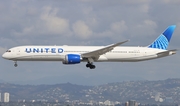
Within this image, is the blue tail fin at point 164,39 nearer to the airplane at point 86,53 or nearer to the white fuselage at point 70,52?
the airplane at point 86,53

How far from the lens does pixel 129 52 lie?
89688 mm

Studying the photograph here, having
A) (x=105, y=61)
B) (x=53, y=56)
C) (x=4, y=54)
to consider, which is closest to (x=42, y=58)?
(x=53, y=56)

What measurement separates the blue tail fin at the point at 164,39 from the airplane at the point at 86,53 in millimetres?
581

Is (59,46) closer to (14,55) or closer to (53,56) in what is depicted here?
(53,56)

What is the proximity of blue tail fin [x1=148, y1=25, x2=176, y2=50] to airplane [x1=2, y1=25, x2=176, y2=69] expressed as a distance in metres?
0.58

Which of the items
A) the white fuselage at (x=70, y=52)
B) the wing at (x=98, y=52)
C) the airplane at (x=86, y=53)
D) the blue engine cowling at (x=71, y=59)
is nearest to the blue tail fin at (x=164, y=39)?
the airplane at (x=86, y=53)

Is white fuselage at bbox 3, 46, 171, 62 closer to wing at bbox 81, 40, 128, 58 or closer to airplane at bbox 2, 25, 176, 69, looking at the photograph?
airplane at bbox 2, 25, 176, 69

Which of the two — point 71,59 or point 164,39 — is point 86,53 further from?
point 164,39

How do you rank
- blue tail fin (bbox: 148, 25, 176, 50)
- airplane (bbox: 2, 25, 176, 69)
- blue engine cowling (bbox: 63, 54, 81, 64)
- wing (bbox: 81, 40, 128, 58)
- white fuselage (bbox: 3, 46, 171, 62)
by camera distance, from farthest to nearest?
blue tail fin (bbox: 148, 25, 176, 50)
wing (bbox: 81, 40, 128, 58)
blue engine cowling (bbox: 63, 54, 81, 64)
airplane (bbox: 2, 25, 176, 69)
white fuselage (bbox: 3, 46, 171, 62)

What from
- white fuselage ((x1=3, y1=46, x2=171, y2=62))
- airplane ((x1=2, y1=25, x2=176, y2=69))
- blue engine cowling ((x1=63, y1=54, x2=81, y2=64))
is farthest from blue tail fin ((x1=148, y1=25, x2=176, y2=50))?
blue engine cowling ((x1=63, y1=54, x2=81, y2=64))

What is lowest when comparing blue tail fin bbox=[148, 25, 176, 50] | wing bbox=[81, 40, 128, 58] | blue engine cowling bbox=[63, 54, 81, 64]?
blue engine cowling bbox=[63, 54, 81, 64]

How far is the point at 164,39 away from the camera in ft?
327

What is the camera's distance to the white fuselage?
274 feet

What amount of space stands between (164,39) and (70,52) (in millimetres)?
24323
